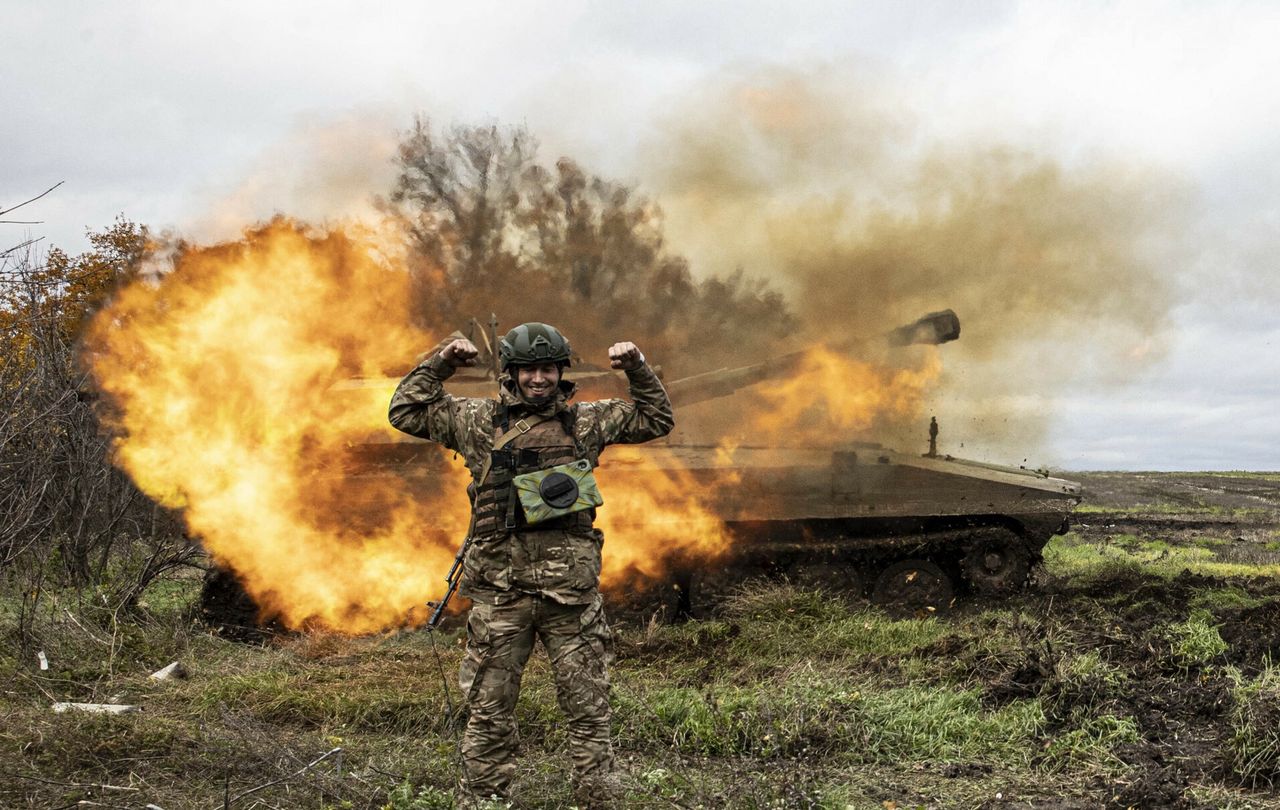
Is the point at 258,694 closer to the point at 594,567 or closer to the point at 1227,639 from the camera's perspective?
the point at 594,567

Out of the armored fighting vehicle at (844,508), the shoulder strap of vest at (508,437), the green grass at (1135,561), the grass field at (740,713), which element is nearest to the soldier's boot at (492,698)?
the grass field at (740,713)

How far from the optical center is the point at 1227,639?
8133mm

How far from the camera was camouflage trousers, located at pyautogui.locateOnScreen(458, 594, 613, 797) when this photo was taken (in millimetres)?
4496

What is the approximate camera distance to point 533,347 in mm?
4699

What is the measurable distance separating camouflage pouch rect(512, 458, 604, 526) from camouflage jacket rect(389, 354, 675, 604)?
135 mm

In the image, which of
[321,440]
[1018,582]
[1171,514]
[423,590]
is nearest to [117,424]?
[321,440]

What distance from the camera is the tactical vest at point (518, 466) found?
4637mm

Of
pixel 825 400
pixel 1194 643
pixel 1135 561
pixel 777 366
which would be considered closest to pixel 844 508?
pixel 825 400

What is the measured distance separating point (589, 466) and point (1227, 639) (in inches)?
241

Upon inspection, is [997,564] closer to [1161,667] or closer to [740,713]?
[1161,667]

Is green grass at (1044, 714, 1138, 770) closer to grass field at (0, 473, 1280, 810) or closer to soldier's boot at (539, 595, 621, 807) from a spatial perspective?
grass field at (0, 473, 1280, 810)

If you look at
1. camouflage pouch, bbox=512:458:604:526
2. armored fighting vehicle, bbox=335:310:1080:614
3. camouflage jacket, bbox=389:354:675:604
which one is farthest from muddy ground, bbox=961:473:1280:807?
camouflage pouch, bbox=512:458:604:526

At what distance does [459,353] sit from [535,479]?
2.21 feet

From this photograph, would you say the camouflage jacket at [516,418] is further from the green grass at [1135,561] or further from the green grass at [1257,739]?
the green grass at [1135,561]
